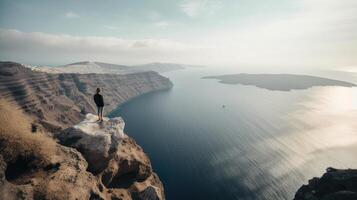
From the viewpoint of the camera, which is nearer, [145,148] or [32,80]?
[145,148]

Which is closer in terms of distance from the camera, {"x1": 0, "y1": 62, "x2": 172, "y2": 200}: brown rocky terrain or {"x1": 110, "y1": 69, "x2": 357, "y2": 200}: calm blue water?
{"x1": 0, "y1": 62, "x2": 172, "y2": 200}: brown rocky terrain

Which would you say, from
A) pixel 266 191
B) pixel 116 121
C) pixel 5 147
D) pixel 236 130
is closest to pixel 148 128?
pixel 236 130

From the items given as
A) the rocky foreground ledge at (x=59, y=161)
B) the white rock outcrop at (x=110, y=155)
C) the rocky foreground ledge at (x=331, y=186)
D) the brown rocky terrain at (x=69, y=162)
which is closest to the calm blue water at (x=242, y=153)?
the rocky foreground ledge at (x=331, y=186)

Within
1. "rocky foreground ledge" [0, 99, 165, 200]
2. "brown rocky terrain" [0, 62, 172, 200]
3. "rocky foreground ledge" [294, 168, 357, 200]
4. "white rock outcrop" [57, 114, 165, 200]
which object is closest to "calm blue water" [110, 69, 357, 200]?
"rocky foreground ledge" [294, 168, 357, 200]

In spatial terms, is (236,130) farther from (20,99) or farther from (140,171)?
(20,99)

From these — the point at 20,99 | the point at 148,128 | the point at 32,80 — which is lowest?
the point at 148,128

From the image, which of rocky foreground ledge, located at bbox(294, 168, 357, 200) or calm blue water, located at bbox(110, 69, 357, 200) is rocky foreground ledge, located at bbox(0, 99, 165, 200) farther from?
calm blue water, located at bbox(110, 69, 357, 200)

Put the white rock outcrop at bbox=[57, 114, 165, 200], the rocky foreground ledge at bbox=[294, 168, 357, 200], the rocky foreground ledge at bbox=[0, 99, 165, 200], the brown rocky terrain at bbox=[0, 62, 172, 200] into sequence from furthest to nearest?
the rocky foreground ledge at bbox=[294, 168, 357, 200]
the white rock outcrop at bbox=[57, 114, 165, 200]
the brown rocky terrain at bbox=[0, 62, 172, 200]
the rocky foreground ledge at bbox=[0, 99, 165, 200]
